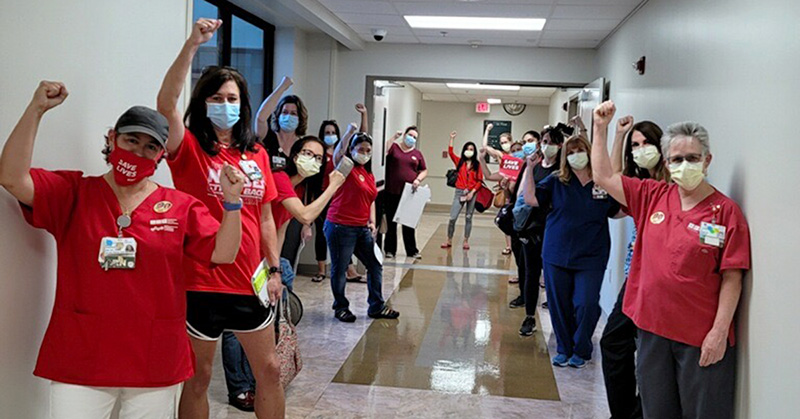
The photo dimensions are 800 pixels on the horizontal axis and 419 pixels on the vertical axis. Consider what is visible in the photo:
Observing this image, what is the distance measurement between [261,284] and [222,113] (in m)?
0.63

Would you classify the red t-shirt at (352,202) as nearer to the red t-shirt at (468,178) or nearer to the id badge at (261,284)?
the id badge at (261,284)

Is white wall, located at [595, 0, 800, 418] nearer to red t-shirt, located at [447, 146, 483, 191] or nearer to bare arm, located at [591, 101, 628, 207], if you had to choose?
bare arm, located at [591, 101, 628, 207]

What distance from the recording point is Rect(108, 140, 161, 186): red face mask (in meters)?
2.03

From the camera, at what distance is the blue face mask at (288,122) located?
448 centimetres

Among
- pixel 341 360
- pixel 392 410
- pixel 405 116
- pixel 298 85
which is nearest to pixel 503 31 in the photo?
pixel 298 85

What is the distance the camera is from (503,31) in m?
6.83

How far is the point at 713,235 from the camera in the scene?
2.64 m

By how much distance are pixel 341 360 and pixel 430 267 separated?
402 centimetres

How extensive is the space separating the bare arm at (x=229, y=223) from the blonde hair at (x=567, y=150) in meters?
2.72

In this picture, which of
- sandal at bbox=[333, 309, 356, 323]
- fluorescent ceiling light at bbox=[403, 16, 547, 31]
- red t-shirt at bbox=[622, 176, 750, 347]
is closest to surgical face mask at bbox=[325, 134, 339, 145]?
sandal at bbox=[333, 309, 356, 323]

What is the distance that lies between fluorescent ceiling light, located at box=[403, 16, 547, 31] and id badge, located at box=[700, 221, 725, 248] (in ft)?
12.8

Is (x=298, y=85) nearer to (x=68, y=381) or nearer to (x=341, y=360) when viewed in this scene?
(x=341, y=360)

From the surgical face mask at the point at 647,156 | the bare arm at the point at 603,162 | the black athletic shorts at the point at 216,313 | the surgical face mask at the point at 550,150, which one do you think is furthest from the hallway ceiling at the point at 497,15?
the black athletic shorts at the point at 216,313

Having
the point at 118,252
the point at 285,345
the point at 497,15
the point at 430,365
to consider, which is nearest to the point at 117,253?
the point at 118,252
